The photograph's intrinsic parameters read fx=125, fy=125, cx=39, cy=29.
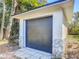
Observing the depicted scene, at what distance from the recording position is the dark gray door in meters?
7.47

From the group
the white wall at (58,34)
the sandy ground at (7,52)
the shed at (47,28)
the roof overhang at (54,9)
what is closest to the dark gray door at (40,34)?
the shed at (47,28)

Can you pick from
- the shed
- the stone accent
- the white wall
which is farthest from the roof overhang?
the stone accent

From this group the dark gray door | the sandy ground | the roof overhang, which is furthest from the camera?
the dark gray door

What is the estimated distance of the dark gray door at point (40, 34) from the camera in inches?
294

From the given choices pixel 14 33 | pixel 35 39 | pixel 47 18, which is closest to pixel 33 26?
pixel 35 39

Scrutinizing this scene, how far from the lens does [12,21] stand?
14.1 m

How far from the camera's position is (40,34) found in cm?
818

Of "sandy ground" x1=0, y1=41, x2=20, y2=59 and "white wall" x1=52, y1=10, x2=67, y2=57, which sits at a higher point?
"white wall" x1=52, y1=10, x2=67, y2=57

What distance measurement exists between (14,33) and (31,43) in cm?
495

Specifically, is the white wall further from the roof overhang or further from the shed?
the roof overhang

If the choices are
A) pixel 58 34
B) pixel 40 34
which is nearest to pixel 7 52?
pixel 40 34

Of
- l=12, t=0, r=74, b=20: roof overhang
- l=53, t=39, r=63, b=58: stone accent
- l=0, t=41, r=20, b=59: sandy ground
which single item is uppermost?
l=12, t=0, r=74, b=20: roof overhang

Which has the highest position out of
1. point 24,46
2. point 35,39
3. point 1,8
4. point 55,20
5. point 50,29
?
point 1,8

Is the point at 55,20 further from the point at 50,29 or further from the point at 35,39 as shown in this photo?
the point at 35,39
